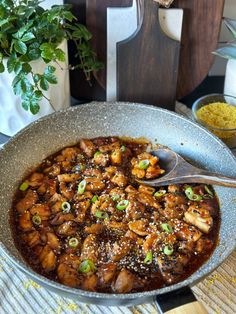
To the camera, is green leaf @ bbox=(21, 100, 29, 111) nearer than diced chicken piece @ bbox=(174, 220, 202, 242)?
No

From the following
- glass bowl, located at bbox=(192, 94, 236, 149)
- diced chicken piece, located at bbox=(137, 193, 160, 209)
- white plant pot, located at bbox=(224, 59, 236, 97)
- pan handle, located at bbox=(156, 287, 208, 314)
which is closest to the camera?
pan handle, located at bbox=(156, 287, 208, 314)

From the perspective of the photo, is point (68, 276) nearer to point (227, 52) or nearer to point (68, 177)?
point (68, 177)

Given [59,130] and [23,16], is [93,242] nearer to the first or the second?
[59,130]

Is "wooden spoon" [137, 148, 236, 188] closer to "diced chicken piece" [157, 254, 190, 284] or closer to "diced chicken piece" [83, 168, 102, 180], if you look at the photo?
"diced chicken piece" [83, 168, 102, 180]

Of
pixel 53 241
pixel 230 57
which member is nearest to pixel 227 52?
pixel 230 57

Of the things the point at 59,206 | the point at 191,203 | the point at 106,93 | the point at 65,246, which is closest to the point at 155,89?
the point at 106,93

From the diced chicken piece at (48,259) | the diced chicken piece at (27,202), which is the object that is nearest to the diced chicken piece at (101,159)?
the diced chicken piece at (27,202)

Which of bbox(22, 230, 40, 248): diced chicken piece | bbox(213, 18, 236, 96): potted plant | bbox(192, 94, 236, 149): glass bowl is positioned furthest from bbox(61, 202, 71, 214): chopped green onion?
bbox(213, 18, 236, 96): potted plant
